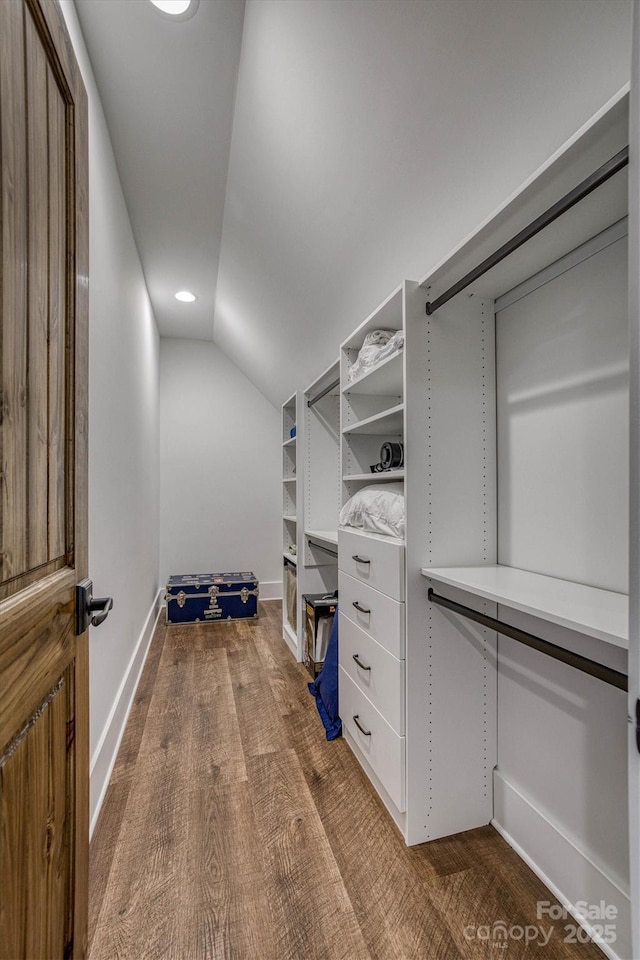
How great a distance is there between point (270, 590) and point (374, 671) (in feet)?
10.5

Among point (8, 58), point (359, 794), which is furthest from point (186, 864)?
point (8, 58)

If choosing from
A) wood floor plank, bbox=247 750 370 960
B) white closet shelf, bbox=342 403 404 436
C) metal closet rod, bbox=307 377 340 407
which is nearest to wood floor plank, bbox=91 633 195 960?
wood floor plank, bbox=247 750 370 960

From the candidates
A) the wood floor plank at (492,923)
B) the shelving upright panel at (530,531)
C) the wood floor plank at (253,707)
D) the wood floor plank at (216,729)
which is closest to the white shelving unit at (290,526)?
the wood floor plank at (253,707)

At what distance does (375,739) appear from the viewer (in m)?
1.69

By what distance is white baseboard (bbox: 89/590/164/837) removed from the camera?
1.60 metres

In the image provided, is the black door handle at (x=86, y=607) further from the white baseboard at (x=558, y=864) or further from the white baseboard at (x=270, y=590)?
the white baseboard at (x=270, y=590)

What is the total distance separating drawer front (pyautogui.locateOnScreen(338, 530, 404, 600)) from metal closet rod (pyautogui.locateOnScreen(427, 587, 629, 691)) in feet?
0.43

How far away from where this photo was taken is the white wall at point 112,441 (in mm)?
1678

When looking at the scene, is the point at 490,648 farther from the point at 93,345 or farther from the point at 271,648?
the point at 271,648

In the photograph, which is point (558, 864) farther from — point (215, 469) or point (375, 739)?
point (215, 469)

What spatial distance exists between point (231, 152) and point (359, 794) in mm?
2799

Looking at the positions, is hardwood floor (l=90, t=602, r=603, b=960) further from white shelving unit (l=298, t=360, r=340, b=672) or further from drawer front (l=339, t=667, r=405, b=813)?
white shelving unit (l=298, t=360, r=340, b=672)

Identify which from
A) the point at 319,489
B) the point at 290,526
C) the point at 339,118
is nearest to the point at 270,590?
the point at 290,526

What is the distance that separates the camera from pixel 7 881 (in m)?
0.54
